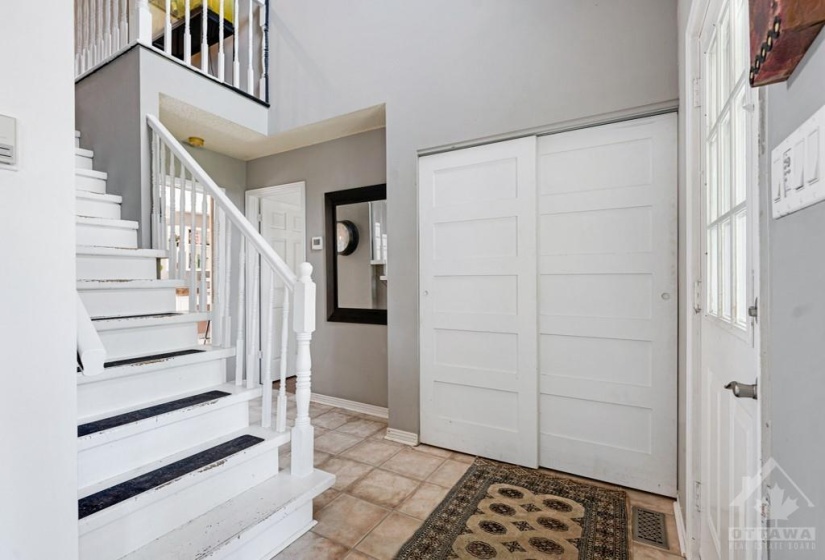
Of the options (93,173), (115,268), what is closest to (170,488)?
(115,268)

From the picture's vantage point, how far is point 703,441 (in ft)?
4.72

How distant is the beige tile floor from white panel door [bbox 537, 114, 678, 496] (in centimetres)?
32

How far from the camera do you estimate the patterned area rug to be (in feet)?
5.48

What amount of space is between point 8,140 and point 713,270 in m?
2.07

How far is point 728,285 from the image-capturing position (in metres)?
1.19

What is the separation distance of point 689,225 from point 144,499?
2.26 metres

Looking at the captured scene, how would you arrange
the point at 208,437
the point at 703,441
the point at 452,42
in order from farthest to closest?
the point at 452,42 < the point at 208,437 < the point at 703,441

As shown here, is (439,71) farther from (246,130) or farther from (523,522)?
(523,522)

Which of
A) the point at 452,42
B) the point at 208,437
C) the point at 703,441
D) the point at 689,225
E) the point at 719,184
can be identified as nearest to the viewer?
the point at 719,184

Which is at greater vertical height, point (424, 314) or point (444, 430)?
point (424, 314)

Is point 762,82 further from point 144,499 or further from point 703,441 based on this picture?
point 144,499

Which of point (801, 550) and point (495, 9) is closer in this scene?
point (801, 550)

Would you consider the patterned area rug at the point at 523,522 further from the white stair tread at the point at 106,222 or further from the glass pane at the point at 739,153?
the white stair tread at the point at 106,222

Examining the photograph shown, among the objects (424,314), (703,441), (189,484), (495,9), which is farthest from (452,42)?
(189,484)
